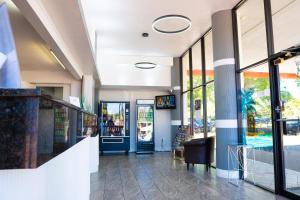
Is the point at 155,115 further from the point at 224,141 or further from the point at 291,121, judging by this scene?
the point at 291,121

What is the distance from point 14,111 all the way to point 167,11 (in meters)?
4.94

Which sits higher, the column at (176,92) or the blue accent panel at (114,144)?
the column at (176,92)

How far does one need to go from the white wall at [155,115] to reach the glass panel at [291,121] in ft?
19.7

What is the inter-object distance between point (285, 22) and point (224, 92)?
166cm

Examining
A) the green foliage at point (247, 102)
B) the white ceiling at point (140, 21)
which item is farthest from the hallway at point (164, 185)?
the white ceiling at point (140, 21)

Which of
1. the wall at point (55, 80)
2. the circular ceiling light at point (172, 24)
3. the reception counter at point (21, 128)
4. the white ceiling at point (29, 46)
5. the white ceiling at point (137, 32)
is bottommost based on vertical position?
the reception counter at point (21, 128)

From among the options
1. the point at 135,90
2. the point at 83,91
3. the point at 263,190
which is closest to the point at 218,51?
the point at 263,190

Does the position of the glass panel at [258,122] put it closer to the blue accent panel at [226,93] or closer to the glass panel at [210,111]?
the blue accent panel at [226,93]

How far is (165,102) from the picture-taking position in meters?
9.04

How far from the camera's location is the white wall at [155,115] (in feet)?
30.6

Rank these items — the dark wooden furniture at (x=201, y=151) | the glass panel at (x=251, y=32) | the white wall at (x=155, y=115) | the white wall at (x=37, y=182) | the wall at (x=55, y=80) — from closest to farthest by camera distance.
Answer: the white wall at (x=37, y=182) → the glass panel at (x=251, y=32) → the dark wooden furniture at (x=201, y=151) → the wall at (x=55, y=80) → the white wall at (x=155, y=115)

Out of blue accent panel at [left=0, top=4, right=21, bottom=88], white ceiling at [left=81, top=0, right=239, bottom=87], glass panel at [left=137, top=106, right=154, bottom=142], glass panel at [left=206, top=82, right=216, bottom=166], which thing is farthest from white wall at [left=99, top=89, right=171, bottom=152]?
blue accent panel at [left=0, top=4, right=21, bottom=88]

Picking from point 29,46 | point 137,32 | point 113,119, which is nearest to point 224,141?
point 137,32

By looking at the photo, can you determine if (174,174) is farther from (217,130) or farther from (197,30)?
(197,30)
